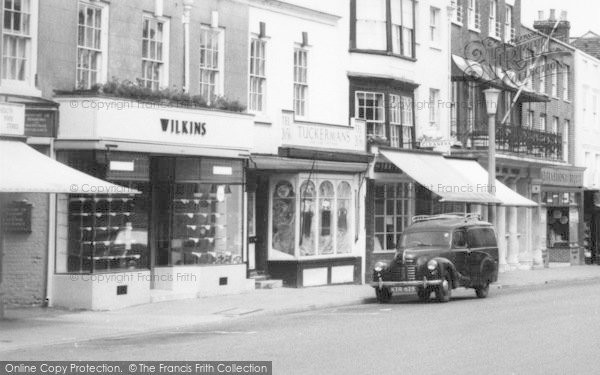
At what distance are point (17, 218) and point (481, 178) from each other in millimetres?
20520

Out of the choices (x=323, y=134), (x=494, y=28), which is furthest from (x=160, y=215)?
(x=494, y=28)

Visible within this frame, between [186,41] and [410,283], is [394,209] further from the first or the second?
[186,41]

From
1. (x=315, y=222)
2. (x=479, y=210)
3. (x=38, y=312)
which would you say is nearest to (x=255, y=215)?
(x=315, y=222)

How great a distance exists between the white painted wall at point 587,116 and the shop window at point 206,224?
29.9 m

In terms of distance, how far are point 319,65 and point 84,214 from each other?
435 inches

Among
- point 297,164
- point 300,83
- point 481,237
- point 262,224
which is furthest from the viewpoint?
point 300,83

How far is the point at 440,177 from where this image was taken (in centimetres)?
3616

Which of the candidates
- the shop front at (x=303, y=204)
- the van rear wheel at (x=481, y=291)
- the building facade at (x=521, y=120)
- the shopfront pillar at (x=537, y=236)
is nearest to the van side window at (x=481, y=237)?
the van rear wheel at (x=481, y=291)

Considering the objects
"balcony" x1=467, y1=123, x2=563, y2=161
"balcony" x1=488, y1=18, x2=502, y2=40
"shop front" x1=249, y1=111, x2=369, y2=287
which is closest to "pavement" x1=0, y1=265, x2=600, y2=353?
"shop front" x1=249, y1=111, x2=369, y2=287

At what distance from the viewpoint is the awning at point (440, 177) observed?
34719 millimetres

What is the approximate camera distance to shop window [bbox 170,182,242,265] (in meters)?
26.8

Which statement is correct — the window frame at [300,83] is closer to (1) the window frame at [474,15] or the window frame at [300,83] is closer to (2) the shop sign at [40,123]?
(2) the shop sign at [40,123]

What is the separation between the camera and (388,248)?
36.0 meters

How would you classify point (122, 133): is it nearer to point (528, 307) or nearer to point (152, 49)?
point (152, 49)
